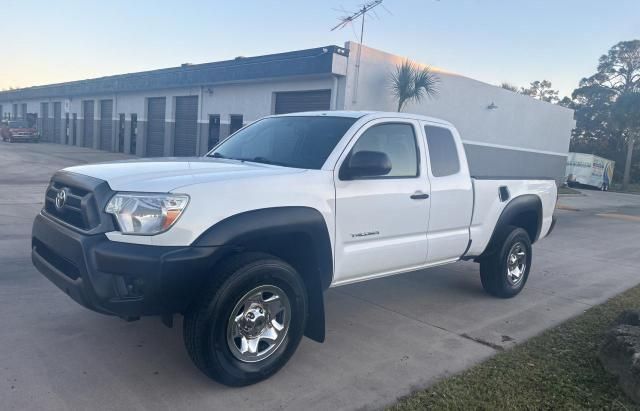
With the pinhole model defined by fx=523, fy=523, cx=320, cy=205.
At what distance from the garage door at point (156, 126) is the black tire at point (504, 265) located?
23368 mm

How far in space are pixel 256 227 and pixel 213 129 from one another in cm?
2101

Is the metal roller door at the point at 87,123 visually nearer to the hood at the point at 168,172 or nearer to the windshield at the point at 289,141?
the windshield at the point at 289,141

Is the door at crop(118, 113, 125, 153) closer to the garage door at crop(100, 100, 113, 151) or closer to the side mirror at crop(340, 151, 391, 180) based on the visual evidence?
the garage door at crop(100, 100, 113, 151)

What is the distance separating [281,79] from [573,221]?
11.0 meters

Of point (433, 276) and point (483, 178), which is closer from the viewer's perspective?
point (483, 178)

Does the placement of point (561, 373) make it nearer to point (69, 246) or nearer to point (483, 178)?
point (483, 178)

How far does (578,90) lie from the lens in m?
58.9

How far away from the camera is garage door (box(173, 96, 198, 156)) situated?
81.6 ft

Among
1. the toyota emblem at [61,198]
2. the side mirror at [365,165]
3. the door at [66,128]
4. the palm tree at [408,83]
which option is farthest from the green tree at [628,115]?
the toyota emblem at [61,198]

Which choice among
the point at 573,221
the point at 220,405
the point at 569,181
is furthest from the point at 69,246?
the point at 569,181

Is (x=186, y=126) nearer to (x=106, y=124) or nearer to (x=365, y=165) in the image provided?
(x=106, y=124)

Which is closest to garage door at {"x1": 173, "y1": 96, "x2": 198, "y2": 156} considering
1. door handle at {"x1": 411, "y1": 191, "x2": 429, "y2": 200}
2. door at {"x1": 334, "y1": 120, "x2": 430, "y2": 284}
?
door at {"x1": 334, "y1": 120, "x2": 430, "y2": 284}

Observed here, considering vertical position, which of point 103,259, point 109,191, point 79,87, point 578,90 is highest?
point 578,90

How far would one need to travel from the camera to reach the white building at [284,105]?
59.3 feet
